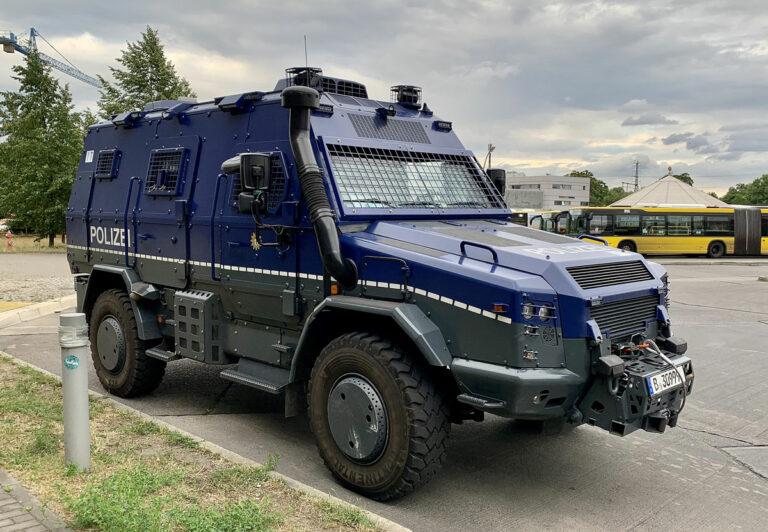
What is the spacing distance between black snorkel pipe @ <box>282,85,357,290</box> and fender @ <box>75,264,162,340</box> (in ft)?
8.43

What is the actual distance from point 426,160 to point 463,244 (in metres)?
1.90

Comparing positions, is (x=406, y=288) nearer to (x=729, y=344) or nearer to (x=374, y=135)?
(x=374, y=135)

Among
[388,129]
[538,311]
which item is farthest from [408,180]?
[538,311]

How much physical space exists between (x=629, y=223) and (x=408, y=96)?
30.1m

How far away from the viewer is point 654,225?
34.6 metres

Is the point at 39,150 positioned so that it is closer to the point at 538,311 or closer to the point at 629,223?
the point at 629,223

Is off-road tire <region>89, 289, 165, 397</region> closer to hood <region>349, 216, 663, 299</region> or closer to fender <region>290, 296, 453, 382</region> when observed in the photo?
fender <region>290, 296, 453, 382</region>

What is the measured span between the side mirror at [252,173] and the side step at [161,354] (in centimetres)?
201

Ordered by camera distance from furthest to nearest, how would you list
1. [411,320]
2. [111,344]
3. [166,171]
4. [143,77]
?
[143,77] < [111,344] < [166,171] < [411,320]

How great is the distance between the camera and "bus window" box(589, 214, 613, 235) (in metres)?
35.0

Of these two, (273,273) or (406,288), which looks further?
(273,273)

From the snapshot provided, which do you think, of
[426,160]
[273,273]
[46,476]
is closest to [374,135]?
[426,160]

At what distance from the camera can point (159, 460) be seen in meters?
5.18

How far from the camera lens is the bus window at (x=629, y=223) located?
34.6m
